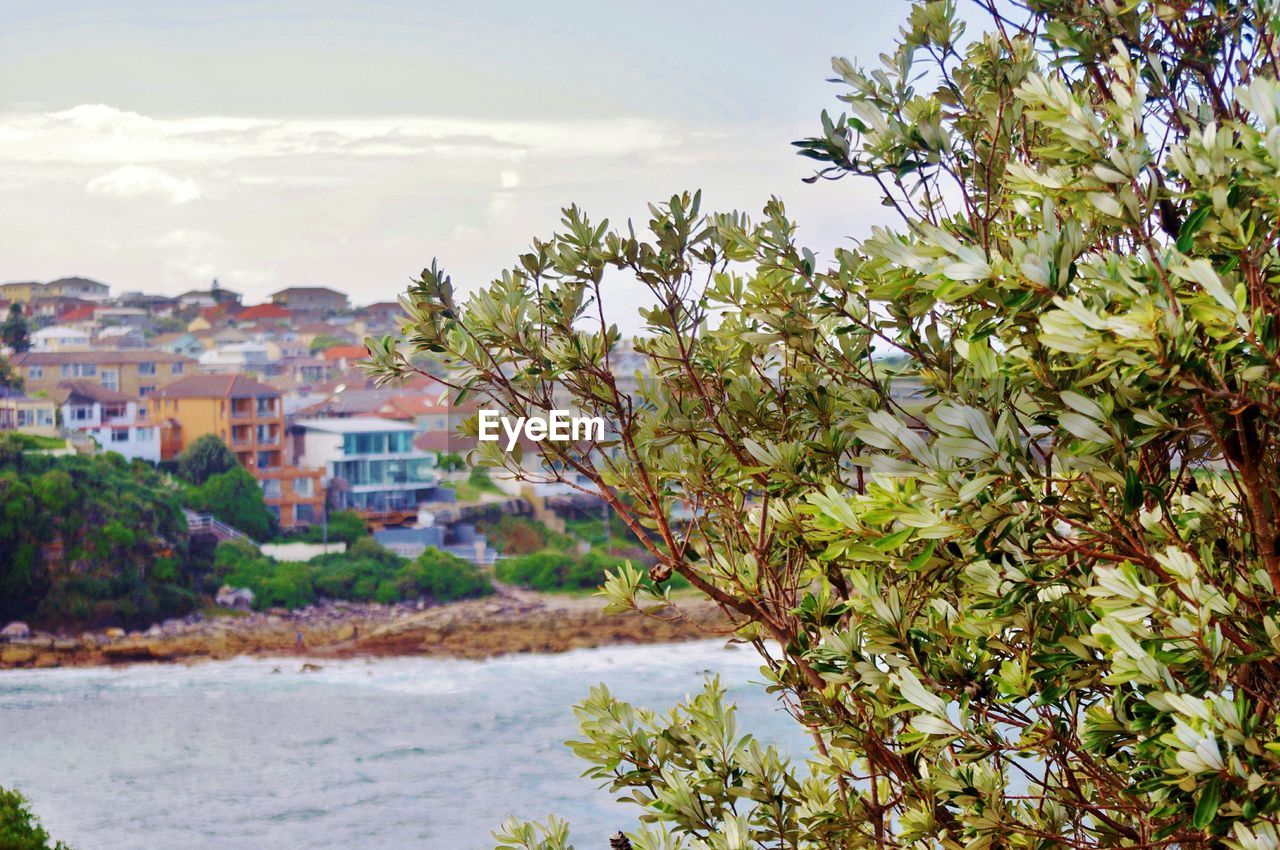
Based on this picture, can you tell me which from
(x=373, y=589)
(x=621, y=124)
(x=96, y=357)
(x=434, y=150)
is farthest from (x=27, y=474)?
(x=621, y=124)

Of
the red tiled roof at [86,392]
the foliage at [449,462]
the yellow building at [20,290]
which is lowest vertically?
the foliage at [449,462]

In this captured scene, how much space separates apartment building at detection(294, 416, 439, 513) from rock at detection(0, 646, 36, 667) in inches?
144

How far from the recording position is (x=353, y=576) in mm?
15031

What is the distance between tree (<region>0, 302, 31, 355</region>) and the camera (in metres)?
15.2

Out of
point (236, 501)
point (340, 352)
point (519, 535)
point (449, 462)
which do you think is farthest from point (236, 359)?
point (519, 535)

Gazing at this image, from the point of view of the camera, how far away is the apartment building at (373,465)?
50.6 feet

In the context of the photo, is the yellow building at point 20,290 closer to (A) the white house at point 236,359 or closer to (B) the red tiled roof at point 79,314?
(B) the red tiled roof at point 79,314

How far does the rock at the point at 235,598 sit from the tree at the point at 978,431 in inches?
544

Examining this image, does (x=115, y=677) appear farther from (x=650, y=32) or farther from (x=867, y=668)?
(x=867, y=668)

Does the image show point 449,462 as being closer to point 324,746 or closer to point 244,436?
point 244,436

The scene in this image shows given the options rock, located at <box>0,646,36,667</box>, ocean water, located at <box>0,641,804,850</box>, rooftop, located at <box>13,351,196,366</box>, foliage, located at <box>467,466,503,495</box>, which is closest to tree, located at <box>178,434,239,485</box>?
rooftop, located at <box>13,351,196,366</box>

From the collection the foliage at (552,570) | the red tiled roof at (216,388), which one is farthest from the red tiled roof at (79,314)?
the foliage at (552,570)

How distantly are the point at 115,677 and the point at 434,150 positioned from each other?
24.3ft

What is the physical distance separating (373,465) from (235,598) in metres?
2.22
